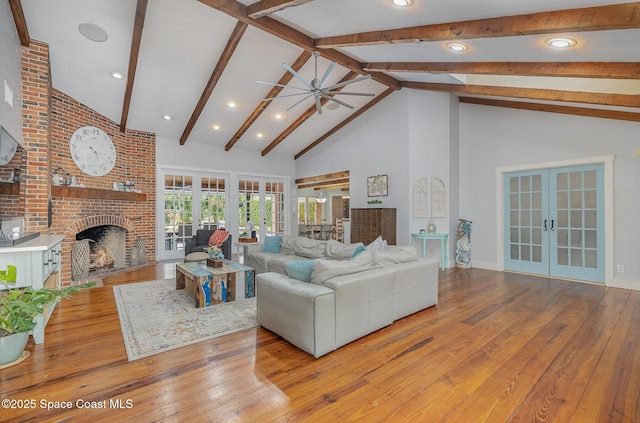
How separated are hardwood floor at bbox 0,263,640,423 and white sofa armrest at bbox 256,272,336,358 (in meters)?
0.13

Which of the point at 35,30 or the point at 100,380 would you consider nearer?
the point at 100,380

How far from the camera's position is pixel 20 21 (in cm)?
364

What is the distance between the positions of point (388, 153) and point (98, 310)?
5847 mm

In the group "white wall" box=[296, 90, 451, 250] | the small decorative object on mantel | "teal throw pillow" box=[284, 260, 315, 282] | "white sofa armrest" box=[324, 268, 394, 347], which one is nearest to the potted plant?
"teal throw pillow" box=[284, 260, 315, 282]

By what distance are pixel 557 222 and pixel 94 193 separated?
833cm

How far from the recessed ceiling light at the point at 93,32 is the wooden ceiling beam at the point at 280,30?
165cm

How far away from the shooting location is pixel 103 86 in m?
5.24

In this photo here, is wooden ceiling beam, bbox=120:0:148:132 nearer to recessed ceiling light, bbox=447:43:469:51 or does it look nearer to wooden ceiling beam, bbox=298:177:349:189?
recessed ceiling light, bbox=447:43:469:51

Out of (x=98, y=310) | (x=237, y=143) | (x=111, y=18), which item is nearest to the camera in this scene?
(x=98, y=310)

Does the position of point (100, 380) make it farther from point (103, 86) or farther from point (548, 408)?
point (103, 86)

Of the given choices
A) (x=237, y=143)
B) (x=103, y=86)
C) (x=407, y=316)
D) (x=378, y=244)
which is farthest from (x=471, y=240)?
(x=103, y=86)

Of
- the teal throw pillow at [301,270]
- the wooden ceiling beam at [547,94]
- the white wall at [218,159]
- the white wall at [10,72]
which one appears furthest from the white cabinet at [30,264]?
the wooden ceiling beam at [547,94]

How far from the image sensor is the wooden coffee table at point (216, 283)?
3.66m

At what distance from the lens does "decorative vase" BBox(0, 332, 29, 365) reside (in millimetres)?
2290
